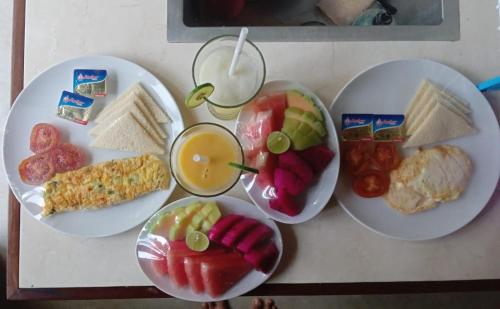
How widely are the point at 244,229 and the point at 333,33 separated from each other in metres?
0.62

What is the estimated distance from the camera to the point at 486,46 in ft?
3.95

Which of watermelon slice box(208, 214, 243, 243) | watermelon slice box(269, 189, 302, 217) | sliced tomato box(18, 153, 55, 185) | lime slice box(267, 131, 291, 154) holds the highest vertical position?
lime slice box(267, 131, 291, 154)

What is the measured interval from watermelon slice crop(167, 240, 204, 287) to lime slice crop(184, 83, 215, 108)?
0.38 metres

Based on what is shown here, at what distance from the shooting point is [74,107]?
1124mm

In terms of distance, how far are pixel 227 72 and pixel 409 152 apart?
55cm

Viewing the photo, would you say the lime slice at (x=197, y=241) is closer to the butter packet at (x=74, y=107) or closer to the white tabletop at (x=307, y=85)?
the white tabletop at (x=307, y=85)

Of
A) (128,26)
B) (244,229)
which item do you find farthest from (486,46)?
(128,26)

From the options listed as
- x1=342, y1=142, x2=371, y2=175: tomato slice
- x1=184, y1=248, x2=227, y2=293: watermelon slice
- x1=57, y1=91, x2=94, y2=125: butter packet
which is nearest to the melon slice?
x1=342, y1=142, x2=371, y2=175: tomato slice

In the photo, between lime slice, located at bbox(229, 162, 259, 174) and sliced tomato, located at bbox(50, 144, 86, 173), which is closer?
lime slice, located at bbox(229, 162, 259, 174)

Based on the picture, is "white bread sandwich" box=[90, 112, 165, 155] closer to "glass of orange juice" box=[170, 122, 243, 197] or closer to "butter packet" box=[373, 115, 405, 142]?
"glass of orange juice" box=[170, 122, 243, 197]

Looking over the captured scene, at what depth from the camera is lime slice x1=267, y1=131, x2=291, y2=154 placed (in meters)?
1.05

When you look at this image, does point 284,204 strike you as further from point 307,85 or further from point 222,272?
point 307,85

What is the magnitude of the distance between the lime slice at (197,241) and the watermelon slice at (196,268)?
0.02 metres

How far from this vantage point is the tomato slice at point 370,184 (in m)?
1.10
